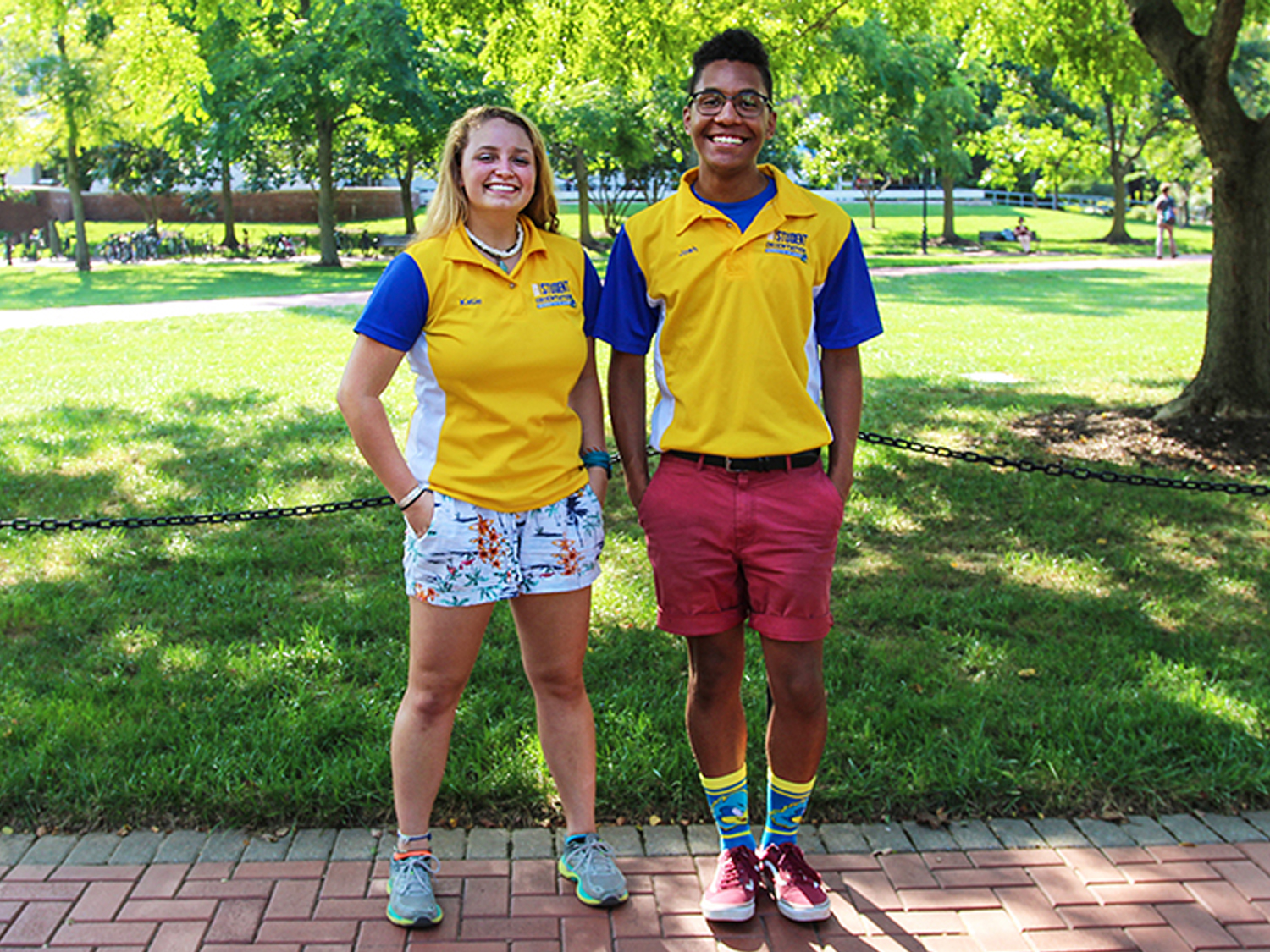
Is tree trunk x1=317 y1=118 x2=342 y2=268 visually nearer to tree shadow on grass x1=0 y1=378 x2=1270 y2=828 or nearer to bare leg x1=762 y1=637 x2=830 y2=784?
tree shadow on grass x1=0 y1=378 x2=1270 y2=828

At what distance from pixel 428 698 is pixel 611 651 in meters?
1.87

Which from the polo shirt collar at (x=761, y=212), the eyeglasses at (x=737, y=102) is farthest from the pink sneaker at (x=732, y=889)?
the eyeglasses at (x=737, y=102)

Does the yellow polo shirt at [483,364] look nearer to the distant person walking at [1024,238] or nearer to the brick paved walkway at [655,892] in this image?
the brick paved walkway at [655,892]

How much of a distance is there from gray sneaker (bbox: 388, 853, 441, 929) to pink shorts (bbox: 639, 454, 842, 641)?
94 centimetres

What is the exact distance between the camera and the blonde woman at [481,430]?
111 inches

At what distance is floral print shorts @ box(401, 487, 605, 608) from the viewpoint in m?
2.87

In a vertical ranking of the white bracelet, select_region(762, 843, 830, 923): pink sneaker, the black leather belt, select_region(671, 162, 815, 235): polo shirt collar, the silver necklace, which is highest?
select_region(671, 162, 815, 235): polo shirt collar

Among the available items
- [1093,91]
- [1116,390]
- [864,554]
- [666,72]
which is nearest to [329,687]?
[864,554]

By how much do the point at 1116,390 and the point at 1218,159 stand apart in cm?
268

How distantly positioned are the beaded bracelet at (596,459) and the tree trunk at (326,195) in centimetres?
2779

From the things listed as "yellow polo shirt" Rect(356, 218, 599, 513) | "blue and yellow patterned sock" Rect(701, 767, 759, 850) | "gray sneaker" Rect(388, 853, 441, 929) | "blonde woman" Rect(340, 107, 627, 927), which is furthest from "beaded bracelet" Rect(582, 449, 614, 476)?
"gray sneaker" Rect(388, 853, 441, 929)

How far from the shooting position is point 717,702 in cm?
311

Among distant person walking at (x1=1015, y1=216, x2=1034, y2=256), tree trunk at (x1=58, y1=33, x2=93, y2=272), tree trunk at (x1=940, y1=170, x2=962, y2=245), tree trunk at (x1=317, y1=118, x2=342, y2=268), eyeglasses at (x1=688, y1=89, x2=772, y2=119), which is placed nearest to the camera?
eyeglasses at (x1=688, y1=89, x2=772, y2=119)

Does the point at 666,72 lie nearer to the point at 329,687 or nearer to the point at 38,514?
the point at 38,514
